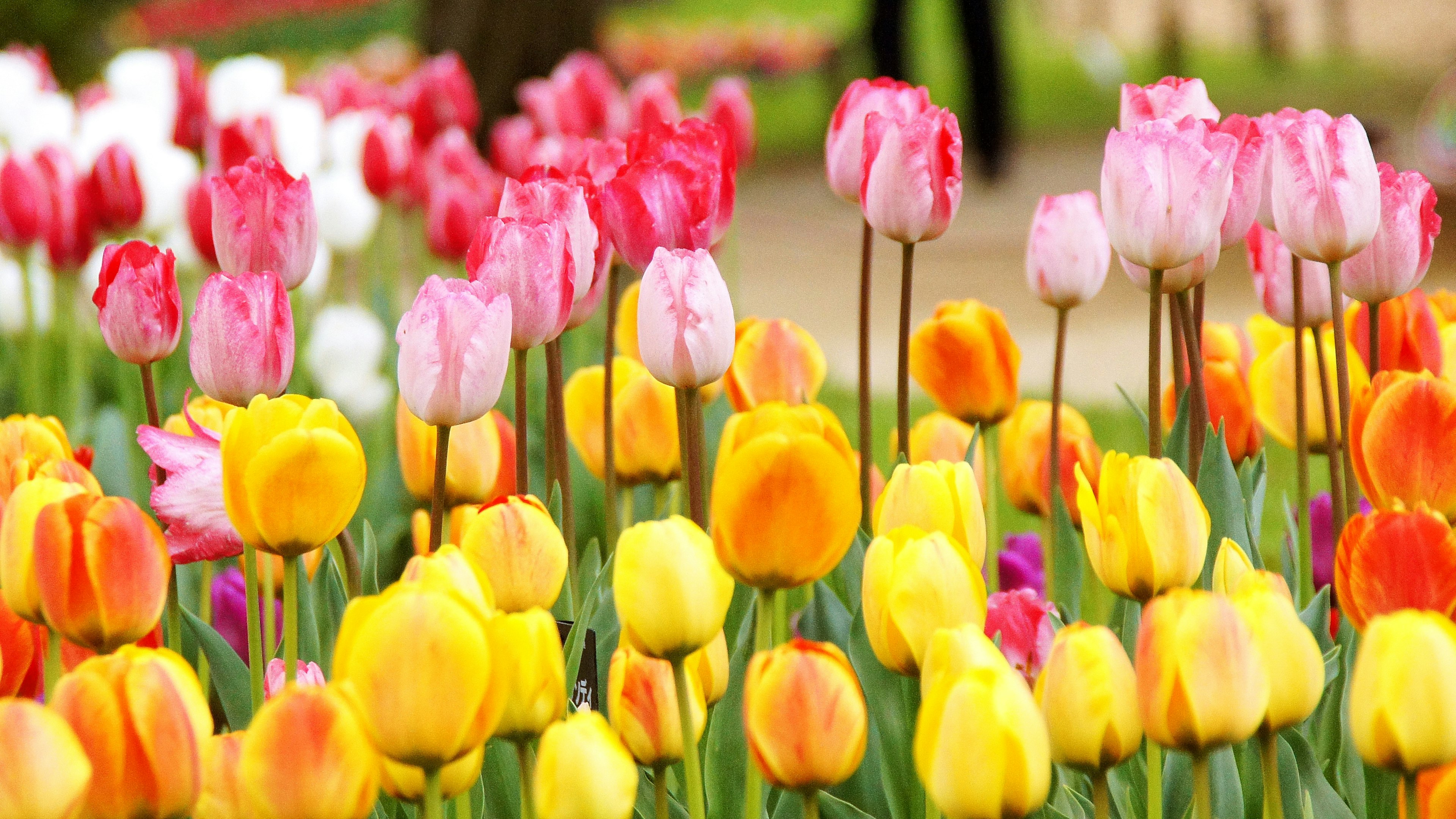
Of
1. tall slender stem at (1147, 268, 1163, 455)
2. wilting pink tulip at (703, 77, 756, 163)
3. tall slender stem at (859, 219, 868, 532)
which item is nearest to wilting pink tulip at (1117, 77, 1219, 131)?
tall slender stem at (1147, 268, 1163, 455)

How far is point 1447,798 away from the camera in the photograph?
2.48 ft

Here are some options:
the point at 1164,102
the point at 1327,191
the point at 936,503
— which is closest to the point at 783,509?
the point at 936,503

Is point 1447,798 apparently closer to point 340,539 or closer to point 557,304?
point 557,304

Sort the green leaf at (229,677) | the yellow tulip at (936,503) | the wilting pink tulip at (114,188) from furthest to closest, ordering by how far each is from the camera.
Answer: the wilting pink tulip at (114,188)
the green leaf at (229,677)
the yellow tulip at (936,503)

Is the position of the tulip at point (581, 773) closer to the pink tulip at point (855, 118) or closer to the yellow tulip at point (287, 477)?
the yellow tulip at point (287, 477)

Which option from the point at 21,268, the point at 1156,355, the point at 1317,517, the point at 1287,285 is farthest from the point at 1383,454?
the point at 21,268

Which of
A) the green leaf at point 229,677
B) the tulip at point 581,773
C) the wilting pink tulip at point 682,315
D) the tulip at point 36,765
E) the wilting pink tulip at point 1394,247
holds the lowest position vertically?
the green leaf at point 229,677

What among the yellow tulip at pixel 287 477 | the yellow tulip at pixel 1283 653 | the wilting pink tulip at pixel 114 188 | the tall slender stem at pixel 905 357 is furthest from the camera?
the wilting pink tulip at pixel 114 188

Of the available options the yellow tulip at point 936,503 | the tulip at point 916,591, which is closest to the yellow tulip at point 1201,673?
the tulip at point 916,591

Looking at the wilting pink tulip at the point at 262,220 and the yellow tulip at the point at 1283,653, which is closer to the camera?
the yellow tulip at the point at 1283,653

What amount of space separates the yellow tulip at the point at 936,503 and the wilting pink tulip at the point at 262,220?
1.76ft

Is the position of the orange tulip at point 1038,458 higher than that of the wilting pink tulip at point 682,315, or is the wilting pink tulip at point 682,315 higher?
the wilting pink tulip at point 682,315

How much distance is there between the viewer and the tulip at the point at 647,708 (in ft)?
2.92

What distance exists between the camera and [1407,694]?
2.46ft
